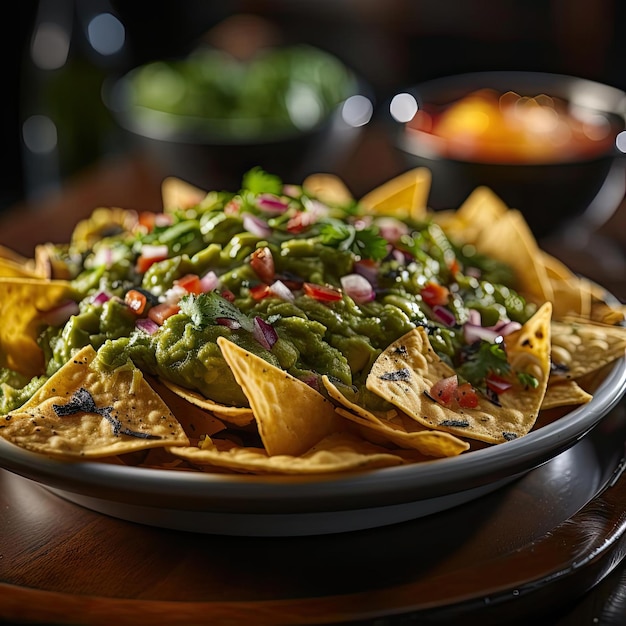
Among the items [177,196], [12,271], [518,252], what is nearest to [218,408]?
[12,271]

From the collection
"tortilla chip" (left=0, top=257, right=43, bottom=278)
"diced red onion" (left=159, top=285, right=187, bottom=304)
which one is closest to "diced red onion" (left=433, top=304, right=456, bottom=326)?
"diced red onion" (left=159, top=285, right=187, bottom=304)

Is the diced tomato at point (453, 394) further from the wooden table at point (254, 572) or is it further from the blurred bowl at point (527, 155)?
the blurred bowl at point (527, 155)

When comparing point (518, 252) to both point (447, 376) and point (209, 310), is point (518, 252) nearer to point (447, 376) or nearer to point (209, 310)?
point (447, 376)

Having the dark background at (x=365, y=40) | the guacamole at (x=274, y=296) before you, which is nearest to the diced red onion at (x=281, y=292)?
the guacamole at (x=274, y=296)

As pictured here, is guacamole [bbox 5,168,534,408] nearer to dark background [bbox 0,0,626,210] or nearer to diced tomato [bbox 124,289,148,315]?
diced tomato [bbox 124,289,148,315]

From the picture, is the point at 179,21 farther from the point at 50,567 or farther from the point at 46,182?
the point at 50,567

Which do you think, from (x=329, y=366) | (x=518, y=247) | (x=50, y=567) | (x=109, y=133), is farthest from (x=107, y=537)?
(x=109, y=133)

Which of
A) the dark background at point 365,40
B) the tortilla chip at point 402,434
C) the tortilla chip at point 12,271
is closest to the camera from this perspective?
the tortilla chip at point 402,434
